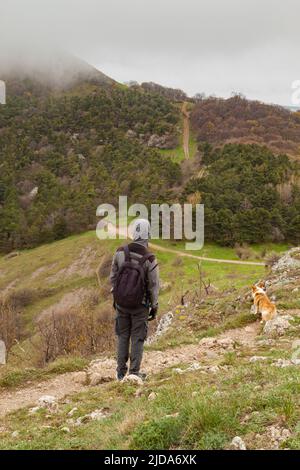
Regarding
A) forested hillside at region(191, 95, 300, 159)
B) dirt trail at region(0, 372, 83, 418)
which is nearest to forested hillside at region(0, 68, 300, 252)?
forested hillside at region(191, 95, 300, 159)

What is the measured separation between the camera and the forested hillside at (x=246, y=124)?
98475mm

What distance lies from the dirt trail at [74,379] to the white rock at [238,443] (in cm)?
407

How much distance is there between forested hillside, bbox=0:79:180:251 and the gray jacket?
212 ft

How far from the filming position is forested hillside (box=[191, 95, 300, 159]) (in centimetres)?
9847

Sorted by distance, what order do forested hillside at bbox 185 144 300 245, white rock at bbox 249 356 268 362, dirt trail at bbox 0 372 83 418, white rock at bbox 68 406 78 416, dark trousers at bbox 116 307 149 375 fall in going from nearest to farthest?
white rock at bbox 68 406 78 416, dark trousers at bbox 116 307 149 375, dirt trail at bbox 0 372 83 418, white rock at bbox 249 356 268 362, forested hillside at bbox 185 144 300 245

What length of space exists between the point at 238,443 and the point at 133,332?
3.51m

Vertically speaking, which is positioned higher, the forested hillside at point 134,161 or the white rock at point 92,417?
the forested hillside at point 134,161

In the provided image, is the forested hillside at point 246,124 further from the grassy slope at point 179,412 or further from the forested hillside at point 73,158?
the grassy slope at point 179,412

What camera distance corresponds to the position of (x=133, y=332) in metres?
7.74

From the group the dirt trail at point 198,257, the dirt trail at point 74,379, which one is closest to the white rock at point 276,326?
the dirt trail at point 74,379

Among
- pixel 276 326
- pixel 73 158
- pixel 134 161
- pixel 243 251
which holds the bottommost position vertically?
pixel 243 251

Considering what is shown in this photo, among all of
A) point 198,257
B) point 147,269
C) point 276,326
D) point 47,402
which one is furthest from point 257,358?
point 198,257

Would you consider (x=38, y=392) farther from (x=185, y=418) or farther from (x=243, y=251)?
(x=243, y=251)

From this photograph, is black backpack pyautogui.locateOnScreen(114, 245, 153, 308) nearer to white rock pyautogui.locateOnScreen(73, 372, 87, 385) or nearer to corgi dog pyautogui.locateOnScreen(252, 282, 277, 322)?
white rock pyautogui.locateOnScreen(73, 372, 87, 385)
